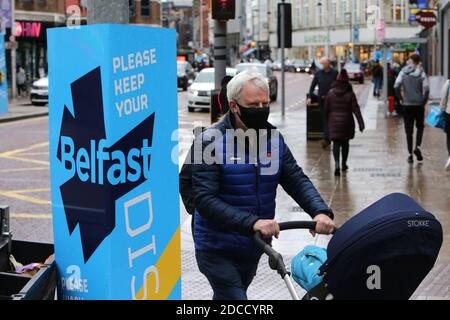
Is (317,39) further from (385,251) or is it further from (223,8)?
(385,251)

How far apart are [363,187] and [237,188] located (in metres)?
8.39

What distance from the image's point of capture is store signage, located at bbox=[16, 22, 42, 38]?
45.6 meters

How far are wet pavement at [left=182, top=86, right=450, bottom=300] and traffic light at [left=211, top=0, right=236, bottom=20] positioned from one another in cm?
271

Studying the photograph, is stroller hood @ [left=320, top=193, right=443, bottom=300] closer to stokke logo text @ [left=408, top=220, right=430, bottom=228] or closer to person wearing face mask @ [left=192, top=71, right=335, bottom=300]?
stokke logo text @ [left=408, top=220, right=430, bottom=228]

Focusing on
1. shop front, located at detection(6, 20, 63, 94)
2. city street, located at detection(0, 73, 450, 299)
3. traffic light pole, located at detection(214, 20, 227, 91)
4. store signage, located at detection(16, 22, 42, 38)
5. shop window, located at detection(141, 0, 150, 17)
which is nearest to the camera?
city street, located at detection(0, 73, 450, 299)

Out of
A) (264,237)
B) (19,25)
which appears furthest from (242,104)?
(19,25)

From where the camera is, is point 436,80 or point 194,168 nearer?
point 194,168

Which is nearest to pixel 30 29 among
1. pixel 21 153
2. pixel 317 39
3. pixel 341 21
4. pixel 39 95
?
pixel 39 95

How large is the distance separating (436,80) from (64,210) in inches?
948

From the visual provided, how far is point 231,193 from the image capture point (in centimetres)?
443

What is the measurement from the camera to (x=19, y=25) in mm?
44562

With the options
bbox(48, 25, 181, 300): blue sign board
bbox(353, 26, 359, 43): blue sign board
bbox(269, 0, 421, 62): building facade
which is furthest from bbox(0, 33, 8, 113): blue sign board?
bbox(48, 25, 181, 300): blue sign board

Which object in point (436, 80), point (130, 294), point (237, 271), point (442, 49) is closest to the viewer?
point (130, 294)
